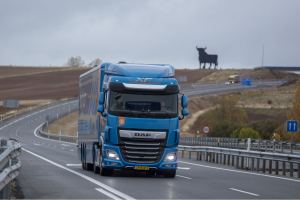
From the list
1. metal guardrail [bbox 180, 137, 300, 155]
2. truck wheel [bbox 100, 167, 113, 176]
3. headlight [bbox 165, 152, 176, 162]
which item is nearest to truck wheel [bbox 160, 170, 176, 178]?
headlight [bbox 165, 152, 176, 162]

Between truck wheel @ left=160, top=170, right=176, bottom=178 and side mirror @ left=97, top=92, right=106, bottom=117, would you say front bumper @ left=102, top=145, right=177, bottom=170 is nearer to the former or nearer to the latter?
truck wheel @ left=160, top=170, right=176, bottom=178

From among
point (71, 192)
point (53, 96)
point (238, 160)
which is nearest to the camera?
point (71, 192)

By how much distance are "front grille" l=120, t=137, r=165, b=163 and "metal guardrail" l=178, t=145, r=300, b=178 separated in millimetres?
6981

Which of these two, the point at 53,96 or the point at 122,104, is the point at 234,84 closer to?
the point at 53,96

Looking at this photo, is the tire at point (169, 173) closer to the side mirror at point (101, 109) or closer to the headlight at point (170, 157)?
the headlight at point (170, 157)

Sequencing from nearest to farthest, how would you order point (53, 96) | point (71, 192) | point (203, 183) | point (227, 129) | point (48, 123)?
1. point (71, 192)
2. point (203, 183)
3. point (227, 129)
4. point (48, 123)
5. point (53, 96)

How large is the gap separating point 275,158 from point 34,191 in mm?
14751

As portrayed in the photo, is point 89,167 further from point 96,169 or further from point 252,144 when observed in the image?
point 252,144

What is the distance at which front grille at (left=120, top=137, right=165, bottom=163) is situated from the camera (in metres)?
26.5

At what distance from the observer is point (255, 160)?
3972 centimetres

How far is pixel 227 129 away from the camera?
84812 mm

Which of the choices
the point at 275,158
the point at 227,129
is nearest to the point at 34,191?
the point at 275,158

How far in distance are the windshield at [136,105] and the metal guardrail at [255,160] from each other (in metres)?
7.19

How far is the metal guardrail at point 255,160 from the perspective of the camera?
109 feet
